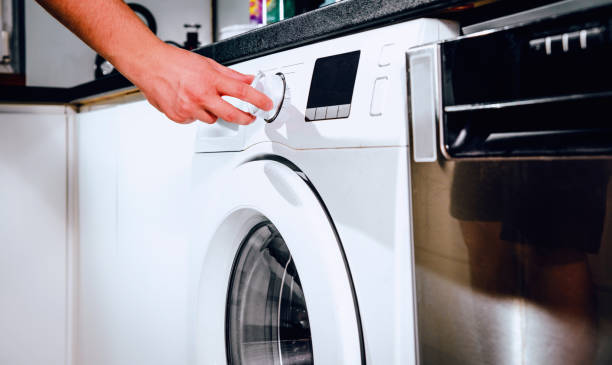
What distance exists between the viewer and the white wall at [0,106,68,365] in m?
1.47

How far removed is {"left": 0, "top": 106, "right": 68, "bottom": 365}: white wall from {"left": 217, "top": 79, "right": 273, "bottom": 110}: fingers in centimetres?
107

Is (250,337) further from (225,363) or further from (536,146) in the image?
(536,146)

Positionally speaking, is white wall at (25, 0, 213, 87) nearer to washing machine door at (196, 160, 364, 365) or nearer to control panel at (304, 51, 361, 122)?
washing machine door at (196, 160, 364, 365)

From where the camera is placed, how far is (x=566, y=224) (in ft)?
1.38

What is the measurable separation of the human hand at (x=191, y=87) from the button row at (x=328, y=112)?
0.07 m

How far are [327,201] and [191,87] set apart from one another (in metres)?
0.23

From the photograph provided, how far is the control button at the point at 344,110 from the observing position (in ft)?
2.02

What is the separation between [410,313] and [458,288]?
72 mm

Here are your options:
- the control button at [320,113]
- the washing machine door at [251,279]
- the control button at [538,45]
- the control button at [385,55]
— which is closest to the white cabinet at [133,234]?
the washing machine door at [251,279]

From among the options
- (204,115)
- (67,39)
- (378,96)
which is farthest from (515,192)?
(67,39)

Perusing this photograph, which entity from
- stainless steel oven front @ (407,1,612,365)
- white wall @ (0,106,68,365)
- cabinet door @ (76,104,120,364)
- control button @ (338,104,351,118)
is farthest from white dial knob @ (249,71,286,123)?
white wall @ (0,106,68,365)

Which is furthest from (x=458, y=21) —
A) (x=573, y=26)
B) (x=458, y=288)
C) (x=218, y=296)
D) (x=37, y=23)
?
(x=37, y=23)

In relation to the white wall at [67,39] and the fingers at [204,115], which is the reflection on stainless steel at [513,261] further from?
the white wall at [67,39]

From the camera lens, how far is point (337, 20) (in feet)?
2.14
